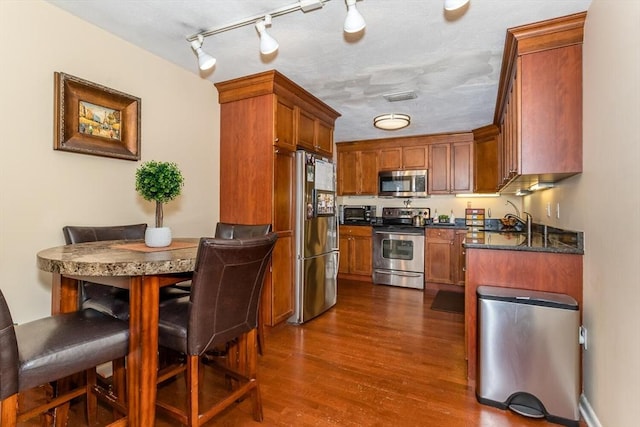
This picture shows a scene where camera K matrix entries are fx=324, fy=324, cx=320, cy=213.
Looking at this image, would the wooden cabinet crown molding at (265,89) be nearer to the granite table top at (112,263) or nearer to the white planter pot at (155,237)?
Answer: the white planter pot at (155,237)

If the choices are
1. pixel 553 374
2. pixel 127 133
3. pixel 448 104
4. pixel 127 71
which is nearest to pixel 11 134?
pixel 127 133

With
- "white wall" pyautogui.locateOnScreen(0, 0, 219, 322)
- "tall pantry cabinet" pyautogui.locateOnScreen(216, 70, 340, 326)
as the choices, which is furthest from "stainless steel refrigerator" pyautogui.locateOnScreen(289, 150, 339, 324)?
"white wall" pyautogui.locateOnScreen(0, 0, 219, 322)

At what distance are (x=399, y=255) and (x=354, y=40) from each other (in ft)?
10.7

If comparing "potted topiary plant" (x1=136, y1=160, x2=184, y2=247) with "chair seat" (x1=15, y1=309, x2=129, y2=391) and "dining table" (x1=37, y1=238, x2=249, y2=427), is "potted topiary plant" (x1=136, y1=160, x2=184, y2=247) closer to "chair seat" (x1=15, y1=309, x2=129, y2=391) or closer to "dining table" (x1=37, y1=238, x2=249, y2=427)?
"dining table" (x1=37, y1=238, x2=249, y2=427)

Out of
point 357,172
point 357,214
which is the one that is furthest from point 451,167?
point 357,214

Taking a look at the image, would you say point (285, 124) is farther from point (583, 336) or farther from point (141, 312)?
point (583, 336)

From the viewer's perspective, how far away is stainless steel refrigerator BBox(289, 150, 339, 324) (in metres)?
3.20

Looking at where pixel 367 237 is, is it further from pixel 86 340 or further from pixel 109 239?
pixel 86 340

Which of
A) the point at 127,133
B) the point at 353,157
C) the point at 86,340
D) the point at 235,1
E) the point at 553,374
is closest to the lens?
the point at 86,340

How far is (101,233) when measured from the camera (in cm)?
214

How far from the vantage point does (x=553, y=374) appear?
1771 mm

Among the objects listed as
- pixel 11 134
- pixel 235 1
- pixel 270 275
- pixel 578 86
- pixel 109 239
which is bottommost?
pixel 270 275

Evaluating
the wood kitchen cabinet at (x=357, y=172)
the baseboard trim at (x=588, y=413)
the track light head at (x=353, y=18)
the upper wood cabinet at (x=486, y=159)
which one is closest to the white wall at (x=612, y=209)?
the baseboard trim at (x=588, y=413)

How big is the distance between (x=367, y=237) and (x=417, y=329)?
2.14 metres
